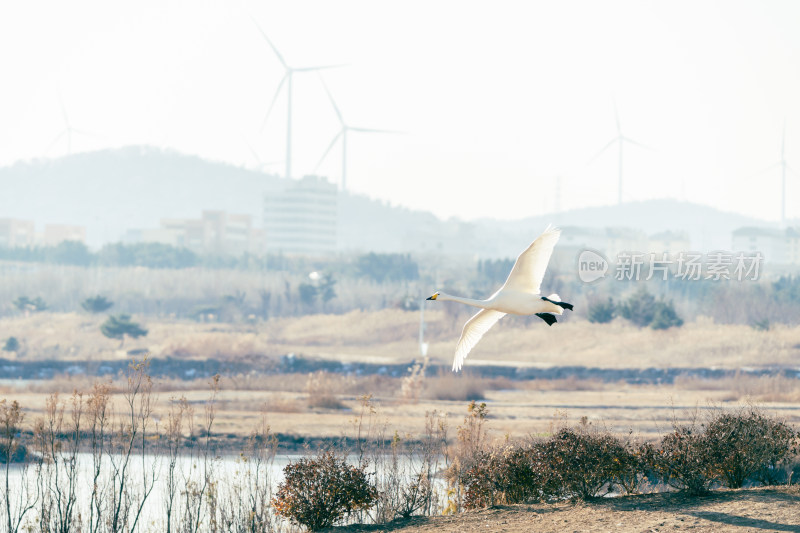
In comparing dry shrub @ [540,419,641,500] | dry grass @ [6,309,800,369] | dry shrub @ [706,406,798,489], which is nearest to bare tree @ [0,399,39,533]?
dry shrub @ [540,419,641,500]

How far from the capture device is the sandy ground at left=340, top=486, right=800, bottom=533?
48.5 feet

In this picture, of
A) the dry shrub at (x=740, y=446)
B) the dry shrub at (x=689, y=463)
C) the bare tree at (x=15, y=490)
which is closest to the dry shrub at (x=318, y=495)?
the bare tree at (x=15, y=490)

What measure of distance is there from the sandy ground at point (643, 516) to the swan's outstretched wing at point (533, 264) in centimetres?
348

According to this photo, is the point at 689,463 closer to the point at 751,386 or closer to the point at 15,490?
the point at 15,490

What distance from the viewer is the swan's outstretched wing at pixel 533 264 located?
622 inches

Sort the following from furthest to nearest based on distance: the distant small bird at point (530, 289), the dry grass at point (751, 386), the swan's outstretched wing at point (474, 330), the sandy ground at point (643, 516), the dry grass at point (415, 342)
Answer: the dry grass at point (415, 342) < the dry grass at point (751, 386) < the swan's outstretched wing at point (474, 330) < the distant small bird at point (530, 289) < the sandy ground at point (643, 516)

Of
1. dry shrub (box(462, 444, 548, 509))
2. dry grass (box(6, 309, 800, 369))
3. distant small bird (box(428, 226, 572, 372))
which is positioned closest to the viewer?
distant small bird (box(428, 226, 572, 372))

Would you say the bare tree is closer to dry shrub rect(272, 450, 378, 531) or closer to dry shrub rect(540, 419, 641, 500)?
dry shrub rect(272, 450, 378, 531)

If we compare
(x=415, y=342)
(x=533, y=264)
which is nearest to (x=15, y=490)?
(x=533, y=264)

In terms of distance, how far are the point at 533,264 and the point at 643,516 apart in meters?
4.00

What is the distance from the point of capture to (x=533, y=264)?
16031 mm

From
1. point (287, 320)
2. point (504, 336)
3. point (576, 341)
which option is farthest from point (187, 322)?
point (576, 341)

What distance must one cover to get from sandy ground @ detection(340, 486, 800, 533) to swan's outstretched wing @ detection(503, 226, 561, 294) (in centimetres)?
348

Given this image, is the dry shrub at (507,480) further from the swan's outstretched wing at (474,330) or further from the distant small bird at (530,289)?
the distant small bird at (530,289)
